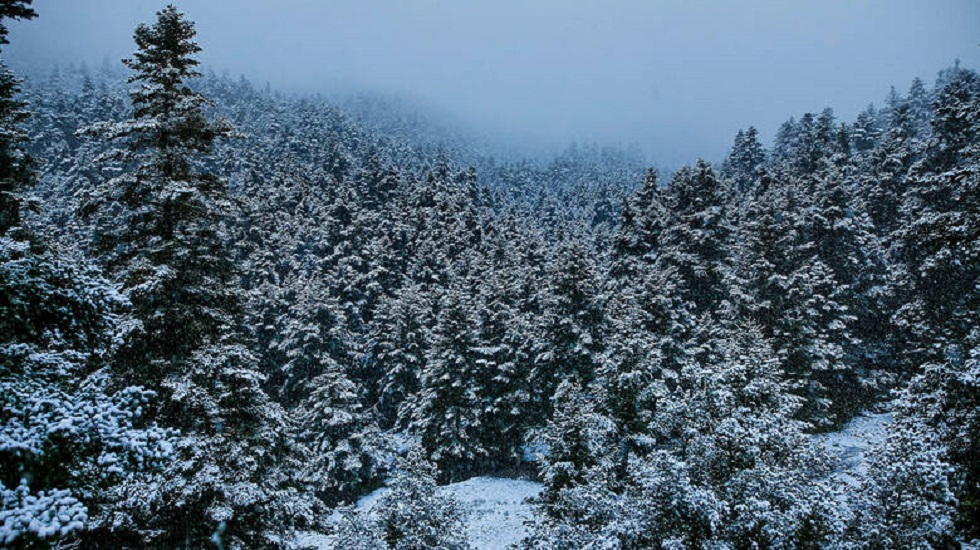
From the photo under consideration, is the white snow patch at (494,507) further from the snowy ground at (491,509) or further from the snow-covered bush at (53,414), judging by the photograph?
the snow-covered bush at (53,414)

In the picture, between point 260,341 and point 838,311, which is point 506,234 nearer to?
point 260,341

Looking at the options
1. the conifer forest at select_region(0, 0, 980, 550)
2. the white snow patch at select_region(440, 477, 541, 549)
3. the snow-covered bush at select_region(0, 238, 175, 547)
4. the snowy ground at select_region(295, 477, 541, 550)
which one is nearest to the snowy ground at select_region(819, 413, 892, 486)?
the conifer forest at select_region(0, 0, 980, 550)

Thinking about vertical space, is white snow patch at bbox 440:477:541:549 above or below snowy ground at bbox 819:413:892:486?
below

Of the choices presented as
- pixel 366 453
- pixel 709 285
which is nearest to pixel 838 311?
pixel 709 285

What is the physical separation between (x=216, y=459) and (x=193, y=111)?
821cm

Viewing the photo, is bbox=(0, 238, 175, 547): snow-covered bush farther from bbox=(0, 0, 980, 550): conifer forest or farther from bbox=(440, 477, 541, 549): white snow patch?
bbox=(440, 477, 541, 549): white snow patch

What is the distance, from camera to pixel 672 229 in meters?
33.8

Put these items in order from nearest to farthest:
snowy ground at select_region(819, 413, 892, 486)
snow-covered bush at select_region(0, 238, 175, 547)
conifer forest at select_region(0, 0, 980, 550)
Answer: snow-covered bush at select_region(0, 238, 175, 547) → conifer forest at select_region(0, 0, 980, 550) → snowy ground at select_region(819, 413, 892, 486)

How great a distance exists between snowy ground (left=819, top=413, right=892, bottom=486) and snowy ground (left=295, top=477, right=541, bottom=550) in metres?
15.1

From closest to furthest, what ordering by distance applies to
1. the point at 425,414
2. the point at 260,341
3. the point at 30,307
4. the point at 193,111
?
the point at 30,307 → the point at 193,111 → the point at 425,414 → the point at 260,341

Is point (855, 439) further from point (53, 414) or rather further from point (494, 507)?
point (53, 414)

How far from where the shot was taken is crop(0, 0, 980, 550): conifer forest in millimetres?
7117

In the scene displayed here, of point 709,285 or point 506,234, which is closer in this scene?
point 709,285

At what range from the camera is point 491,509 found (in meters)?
26.5
